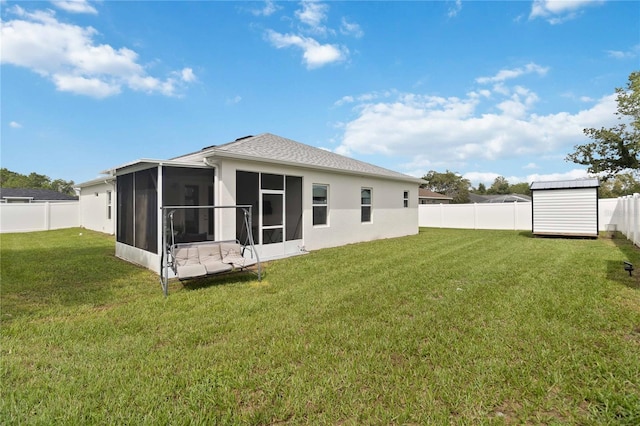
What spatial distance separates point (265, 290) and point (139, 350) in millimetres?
2522

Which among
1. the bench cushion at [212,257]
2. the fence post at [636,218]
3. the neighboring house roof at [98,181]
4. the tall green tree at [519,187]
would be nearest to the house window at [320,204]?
the bench cushion at [212,257]

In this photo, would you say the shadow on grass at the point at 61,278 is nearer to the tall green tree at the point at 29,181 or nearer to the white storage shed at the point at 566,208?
the white storage shed at the point at 566,208

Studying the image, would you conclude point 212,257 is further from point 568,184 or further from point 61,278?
point 568,184

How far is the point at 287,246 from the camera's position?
925 cm

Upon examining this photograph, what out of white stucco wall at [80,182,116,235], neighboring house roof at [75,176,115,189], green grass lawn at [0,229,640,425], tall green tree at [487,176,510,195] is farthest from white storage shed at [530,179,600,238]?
tall green tree at [487,176,510,195]

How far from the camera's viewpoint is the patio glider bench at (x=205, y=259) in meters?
5.52

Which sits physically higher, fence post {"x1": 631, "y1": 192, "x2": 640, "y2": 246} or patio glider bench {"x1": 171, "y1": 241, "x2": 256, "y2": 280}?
fence post {"x1": 631, "y1": 192, "x2": 640, "y2": 246}

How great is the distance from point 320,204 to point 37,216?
18.3 m

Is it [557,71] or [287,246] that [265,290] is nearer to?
[287,246]

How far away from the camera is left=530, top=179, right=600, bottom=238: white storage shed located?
12391mm

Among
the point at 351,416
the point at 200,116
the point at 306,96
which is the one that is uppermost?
the point at 306,96

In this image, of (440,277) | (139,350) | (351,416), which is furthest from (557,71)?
(139,350)

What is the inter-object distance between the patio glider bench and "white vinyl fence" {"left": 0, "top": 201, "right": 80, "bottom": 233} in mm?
18043

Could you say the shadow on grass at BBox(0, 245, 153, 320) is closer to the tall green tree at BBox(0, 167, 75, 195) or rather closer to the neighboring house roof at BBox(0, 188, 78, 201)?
the neighboring house roof at BBox(0, 188, 78, 201)
